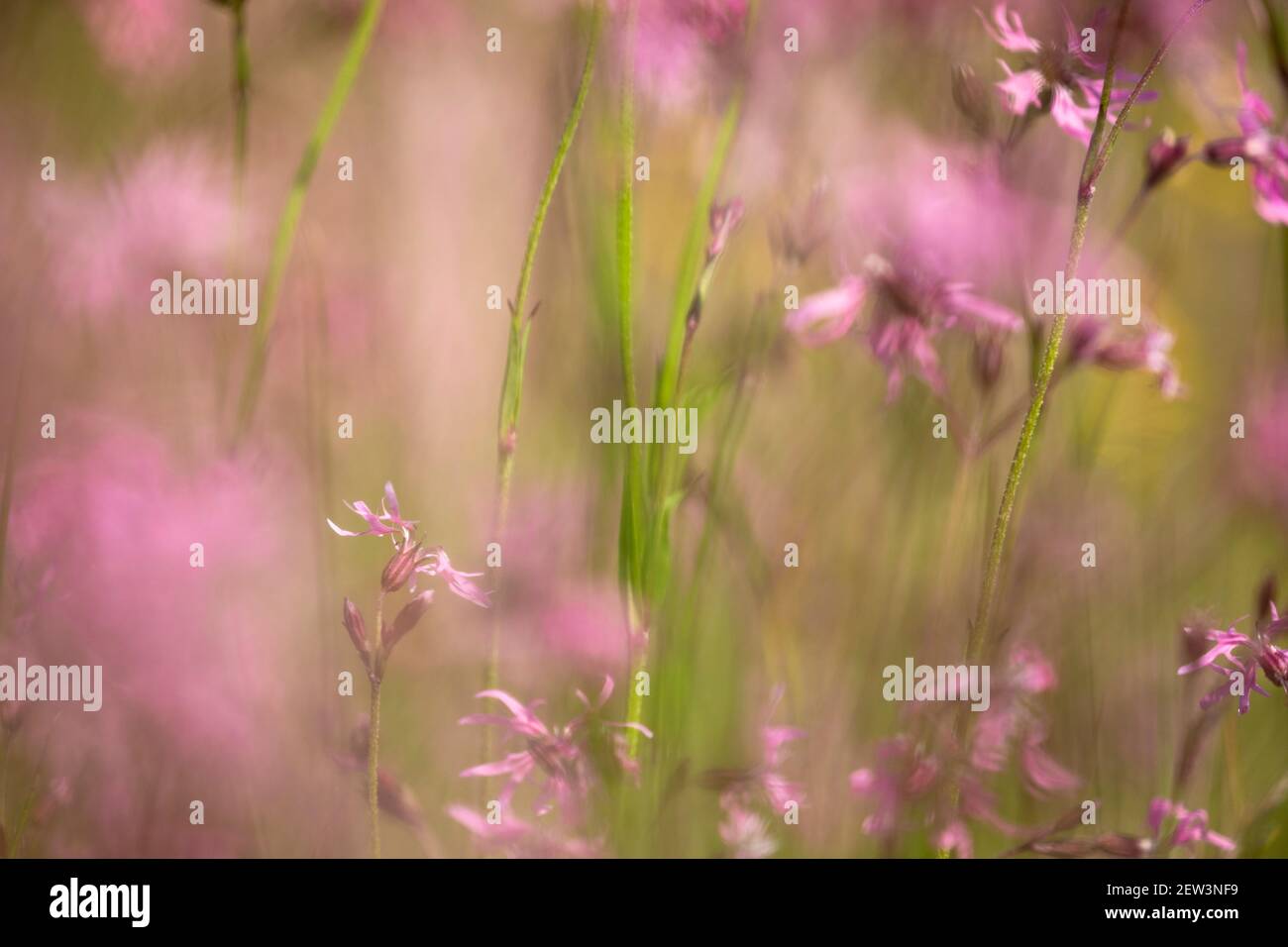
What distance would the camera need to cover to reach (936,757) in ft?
2.06

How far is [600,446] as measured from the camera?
29.4 inches

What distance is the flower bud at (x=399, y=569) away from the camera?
22.4 inches

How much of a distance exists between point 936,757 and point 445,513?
0.48m

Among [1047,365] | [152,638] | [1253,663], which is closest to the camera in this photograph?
[1047,365]

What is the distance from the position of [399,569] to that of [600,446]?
0.74 ft

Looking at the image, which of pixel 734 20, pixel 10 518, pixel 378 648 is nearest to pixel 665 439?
pixel 378 648

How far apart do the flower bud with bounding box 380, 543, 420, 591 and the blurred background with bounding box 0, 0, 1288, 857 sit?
0.41 feet

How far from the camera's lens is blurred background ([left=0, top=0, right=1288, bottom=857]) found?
27.9 inches

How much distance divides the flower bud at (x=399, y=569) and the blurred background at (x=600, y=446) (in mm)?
126

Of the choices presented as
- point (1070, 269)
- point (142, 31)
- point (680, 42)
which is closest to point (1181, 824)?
point (1070, 269)

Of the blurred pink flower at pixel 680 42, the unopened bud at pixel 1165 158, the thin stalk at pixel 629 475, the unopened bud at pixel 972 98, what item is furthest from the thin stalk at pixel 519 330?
the unopened bud at pixel 1165 158

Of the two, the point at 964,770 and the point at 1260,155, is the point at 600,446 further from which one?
the point at 1260,155

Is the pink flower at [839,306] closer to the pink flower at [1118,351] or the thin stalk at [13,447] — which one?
the pink flower at [1118,351]
